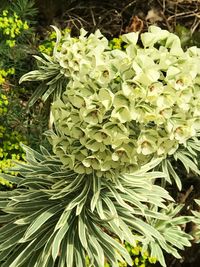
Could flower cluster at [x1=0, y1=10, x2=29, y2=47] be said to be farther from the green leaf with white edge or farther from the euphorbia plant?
the green leaf with white edge

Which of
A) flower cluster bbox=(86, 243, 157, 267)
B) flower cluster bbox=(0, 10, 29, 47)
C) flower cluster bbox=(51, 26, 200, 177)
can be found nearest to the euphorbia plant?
flower cluster bbox=(51, 26, 200, 177)

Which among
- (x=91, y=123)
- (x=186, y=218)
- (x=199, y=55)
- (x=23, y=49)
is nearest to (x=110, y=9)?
(x=23, y=49)

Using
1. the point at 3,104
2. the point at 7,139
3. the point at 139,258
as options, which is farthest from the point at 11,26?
the point at 139,258

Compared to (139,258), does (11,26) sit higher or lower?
higher

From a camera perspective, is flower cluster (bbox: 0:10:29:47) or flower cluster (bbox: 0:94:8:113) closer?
flower cluster (bbox: 0:94:8:113)

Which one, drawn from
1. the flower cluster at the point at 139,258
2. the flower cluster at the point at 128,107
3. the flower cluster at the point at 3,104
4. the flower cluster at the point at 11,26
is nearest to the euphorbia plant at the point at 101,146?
the flower cluster at the point at 128,107

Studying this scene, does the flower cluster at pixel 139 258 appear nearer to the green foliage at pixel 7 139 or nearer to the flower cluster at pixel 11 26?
the green foliage at pixel 7 139

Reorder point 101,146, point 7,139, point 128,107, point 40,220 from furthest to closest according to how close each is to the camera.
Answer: point 7,139 → point 40,220 → point 101,146 → point 128,107

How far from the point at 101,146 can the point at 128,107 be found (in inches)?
7.7

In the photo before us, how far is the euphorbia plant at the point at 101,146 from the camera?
2229 mm

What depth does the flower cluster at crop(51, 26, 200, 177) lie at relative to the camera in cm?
221

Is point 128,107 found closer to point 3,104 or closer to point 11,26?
point 3,104

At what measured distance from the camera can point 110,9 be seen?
5.43 metres

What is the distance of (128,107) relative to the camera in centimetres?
221
